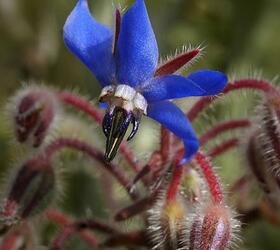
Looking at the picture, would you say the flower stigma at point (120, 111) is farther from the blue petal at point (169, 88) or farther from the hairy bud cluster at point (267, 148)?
the hairy bud cluster at point (267, 148)

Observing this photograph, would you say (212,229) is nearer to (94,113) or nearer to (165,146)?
(165,146)

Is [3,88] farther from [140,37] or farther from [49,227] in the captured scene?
[140,37]

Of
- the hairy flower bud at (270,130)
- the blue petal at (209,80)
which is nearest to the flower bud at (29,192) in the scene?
the hairy flower bud at (270,130)

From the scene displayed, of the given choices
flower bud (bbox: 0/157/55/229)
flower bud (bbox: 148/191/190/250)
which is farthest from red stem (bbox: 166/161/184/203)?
flower bud (bbox: 0/157/55/229)

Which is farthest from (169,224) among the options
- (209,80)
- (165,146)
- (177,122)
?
(209,80)

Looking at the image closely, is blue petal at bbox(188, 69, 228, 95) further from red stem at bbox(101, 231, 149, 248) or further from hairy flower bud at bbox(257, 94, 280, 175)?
red stem at bbox(101, 231, 149, 248)

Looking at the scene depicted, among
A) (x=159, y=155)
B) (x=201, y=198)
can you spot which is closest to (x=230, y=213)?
(x=201, y=198)
